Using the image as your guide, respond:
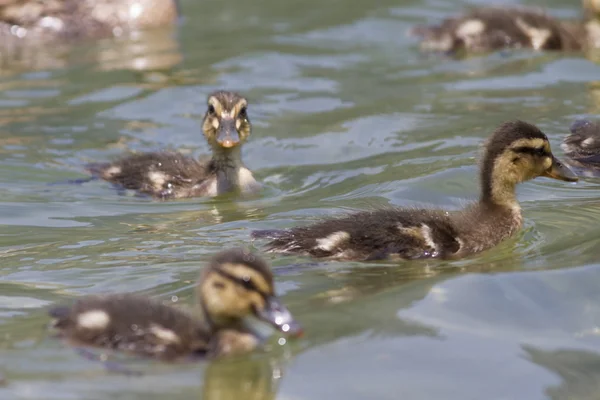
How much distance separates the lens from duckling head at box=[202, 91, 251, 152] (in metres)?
7.12

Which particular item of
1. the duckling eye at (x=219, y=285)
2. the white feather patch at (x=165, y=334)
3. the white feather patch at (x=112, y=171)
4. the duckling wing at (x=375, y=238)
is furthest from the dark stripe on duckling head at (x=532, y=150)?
the white feather patch at (x=112, y=171)

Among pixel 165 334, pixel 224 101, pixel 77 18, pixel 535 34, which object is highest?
pixel 77 18

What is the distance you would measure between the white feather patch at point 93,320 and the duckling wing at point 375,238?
1342 millimetres

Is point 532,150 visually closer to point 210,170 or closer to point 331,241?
point 331,241

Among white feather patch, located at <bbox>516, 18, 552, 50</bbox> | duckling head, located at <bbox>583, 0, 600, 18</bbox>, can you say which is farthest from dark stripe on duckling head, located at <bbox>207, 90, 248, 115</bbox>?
duckling head, located at <bbox>583, 0, 600, 18</bbox>

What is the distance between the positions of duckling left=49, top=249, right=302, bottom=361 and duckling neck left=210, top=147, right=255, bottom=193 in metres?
2.78

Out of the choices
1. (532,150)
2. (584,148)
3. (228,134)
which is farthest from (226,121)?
(584,148)

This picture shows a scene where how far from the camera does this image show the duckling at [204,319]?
4.36 m

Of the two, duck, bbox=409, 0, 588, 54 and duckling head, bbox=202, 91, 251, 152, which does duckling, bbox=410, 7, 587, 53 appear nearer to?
duck, bbox=409, 0, 588, 54

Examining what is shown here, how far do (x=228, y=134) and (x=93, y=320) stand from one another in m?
A: 2.79

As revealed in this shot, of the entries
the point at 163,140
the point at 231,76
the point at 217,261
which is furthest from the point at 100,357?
the point at 231,76

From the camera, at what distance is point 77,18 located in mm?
11484

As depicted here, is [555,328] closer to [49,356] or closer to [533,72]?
[49,356]

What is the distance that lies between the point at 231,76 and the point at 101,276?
4840 millimetres
